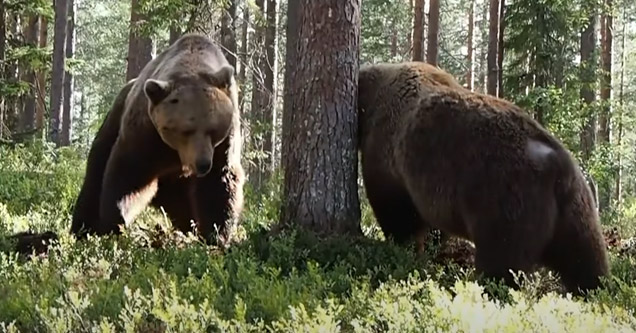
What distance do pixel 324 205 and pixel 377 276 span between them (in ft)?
3.90

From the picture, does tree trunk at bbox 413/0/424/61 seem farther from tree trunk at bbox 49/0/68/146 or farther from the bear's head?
the bear's head

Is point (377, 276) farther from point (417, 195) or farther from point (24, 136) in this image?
point (24, 136)

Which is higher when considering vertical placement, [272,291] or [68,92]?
[68,92]

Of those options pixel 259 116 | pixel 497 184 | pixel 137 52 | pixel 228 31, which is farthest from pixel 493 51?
pixel 497 184

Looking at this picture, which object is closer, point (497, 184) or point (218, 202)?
point (497, 184)

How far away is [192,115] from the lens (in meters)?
6.67

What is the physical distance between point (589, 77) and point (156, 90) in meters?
13.8

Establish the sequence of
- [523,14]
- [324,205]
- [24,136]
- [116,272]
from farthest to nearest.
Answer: [24,136]
[523,14]
[324,205]
[116,272]

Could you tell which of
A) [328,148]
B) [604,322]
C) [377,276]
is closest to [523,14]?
[328,148]

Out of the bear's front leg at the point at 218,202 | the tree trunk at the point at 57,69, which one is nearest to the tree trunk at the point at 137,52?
the tree trunk at the point at 57,69

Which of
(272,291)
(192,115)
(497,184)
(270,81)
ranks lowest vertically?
(272,291)

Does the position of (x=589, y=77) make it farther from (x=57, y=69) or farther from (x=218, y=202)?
(x=218, y=202)

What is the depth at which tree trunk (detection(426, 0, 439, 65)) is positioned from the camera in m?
20.3

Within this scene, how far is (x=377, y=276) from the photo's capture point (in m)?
5.93
